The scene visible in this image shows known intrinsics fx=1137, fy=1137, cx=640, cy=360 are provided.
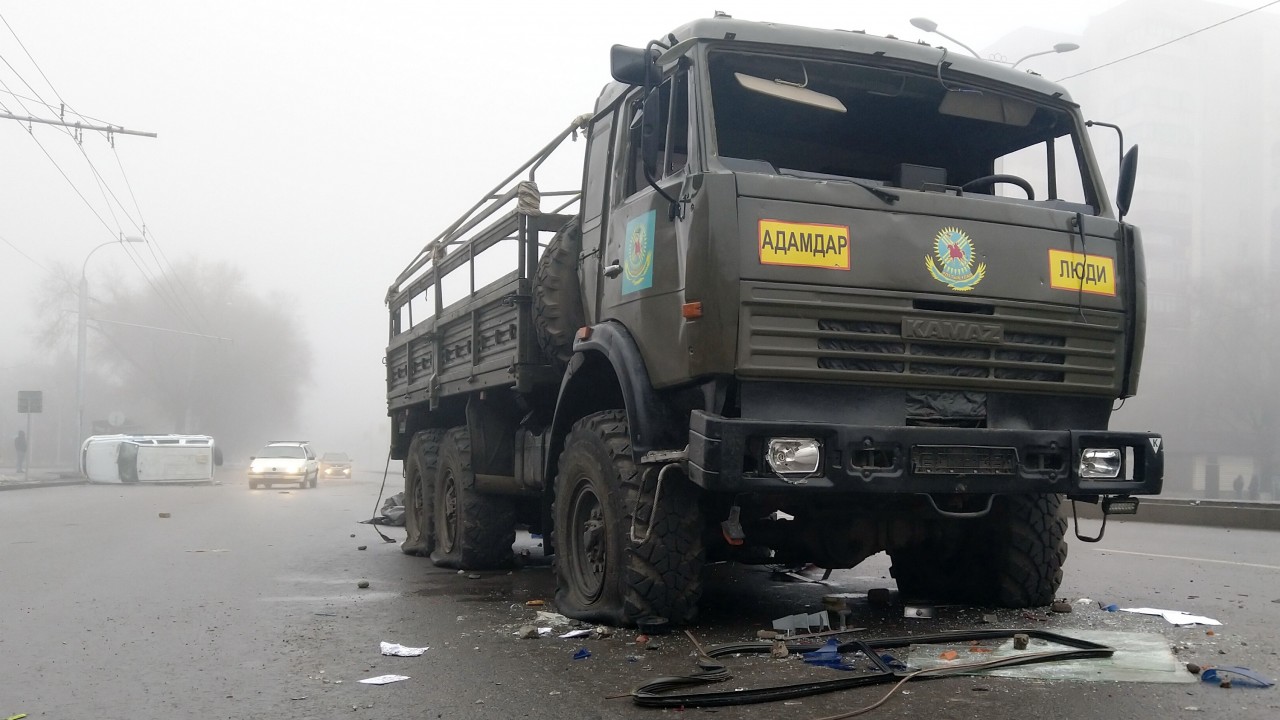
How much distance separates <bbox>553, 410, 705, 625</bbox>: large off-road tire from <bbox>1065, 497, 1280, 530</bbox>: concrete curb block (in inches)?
357

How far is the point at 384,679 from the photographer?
462 centimetres

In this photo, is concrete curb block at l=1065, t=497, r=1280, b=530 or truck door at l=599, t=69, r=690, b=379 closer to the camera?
truck door at l=599, t=69, r=690, b=379

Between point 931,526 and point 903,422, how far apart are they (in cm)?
106

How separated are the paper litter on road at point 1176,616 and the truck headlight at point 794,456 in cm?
233

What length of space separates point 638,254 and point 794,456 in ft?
4.32

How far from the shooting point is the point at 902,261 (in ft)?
16.4

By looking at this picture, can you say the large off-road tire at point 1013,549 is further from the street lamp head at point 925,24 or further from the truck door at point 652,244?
the street lamp head at point 925,24

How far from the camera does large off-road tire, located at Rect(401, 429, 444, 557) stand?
10.2 meters

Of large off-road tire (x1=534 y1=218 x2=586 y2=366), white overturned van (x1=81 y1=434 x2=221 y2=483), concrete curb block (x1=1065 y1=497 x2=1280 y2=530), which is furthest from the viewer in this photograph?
white overturned van (x1=81 y1=434 x2=221 y2=483)

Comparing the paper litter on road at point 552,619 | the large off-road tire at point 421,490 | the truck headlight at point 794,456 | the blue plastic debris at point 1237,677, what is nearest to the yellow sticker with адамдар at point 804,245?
the truck headlight at point 794,456

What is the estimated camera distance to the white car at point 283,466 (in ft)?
108

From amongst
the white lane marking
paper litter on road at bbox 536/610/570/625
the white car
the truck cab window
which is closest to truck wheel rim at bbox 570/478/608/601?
paper litter on road at bbox 536/610/570/625

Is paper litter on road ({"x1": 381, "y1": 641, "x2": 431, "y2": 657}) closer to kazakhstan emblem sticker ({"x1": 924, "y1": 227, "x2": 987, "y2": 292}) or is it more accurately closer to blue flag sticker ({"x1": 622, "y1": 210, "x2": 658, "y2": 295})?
blue flag sticker ({"x1": 622, "y1": 210, "x2": 658, "y2": 295})

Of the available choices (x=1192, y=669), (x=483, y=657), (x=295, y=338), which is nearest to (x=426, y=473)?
(x=483, y=657)
